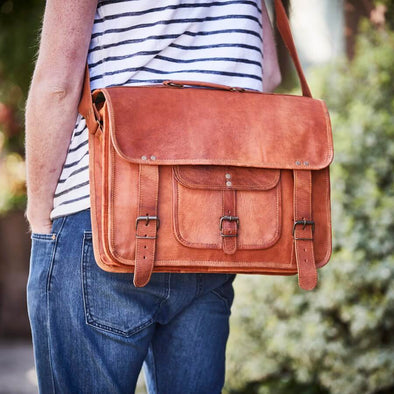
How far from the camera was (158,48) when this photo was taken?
141 cm

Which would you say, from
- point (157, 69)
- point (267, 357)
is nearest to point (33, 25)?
point (267, 357)

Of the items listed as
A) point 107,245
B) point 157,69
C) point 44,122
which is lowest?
point 107,245

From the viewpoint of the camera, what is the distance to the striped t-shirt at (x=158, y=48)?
1.40 metres

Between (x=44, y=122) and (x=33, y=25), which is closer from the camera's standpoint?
(x=44, y=122)

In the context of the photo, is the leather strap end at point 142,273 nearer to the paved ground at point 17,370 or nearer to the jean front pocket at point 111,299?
the jean front pocket at point 111,299

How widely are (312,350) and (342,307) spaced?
289 mm

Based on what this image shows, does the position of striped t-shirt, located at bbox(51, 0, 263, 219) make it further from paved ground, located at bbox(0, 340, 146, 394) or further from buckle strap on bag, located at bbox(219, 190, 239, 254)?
paved ground, located at bbox(0, 340, 146, 394)

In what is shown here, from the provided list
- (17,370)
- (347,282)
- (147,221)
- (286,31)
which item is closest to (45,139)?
(147,221)

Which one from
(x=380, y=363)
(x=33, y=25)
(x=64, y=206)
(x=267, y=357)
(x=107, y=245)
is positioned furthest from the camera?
(x=33, y=25)

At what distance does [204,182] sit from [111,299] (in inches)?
14.4

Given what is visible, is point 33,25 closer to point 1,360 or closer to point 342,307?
point 1,360

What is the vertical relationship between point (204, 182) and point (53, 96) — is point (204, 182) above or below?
below

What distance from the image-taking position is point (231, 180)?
1.41 meters

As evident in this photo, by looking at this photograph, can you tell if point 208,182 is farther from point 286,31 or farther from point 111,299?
point 286,31
